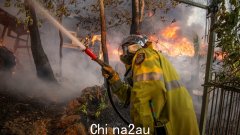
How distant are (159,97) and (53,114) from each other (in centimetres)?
638

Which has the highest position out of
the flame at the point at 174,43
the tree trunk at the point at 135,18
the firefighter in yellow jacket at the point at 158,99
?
the flame at the point at 174,43

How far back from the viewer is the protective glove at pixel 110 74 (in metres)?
4.28

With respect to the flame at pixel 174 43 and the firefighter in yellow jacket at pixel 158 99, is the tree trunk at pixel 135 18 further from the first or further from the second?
the flame at pixel 174 43

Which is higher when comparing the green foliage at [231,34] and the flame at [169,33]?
the flame at [169,33]

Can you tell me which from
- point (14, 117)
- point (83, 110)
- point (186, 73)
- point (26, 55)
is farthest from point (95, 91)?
point (186, 73)

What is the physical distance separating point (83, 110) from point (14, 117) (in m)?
1.92

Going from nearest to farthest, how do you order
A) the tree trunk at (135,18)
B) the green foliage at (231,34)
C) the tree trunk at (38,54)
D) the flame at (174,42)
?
the green foliage at (231,34), the tree trunk at (135,18), the tree trunk at (38,54), the flame at (174,42)

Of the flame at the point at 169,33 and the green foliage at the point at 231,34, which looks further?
the flame at the point at 169,33

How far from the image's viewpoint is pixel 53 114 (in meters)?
9.16

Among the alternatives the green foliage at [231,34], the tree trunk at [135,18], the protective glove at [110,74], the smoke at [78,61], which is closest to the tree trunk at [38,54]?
the smoke at [78,61]

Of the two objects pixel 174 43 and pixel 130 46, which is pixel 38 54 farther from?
pixel 174 43

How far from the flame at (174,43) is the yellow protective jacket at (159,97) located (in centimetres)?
2646

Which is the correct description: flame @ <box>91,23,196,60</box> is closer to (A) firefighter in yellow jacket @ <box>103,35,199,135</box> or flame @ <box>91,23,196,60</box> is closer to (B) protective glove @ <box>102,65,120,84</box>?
(B) protective glove @ <box>102,65,120,84</box>

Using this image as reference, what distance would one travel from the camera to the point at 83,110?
8.50 m
